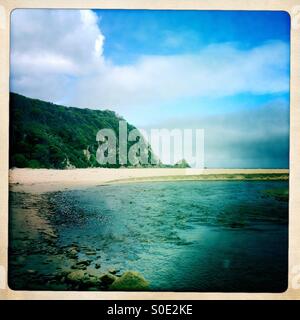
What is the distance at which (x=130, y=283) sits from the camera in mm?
2842

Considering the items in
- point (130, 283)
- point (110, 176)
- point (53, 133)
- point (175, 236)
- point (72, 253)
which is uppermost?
point (53, 133)

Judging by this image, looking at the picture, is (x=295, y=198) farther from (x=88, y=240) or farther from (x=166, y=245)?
(x=88, y=240)

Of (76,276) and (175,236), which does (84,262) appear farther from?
(175,236)

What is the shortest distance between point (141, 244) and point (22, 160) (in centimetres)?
121

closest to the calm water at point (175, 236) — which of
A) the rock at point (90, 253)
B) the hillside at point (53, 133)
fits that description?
the rock at point (90, 253)

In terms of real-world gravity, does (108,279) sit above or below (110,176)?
below

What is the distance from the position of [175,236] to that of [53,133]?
53.4 inches

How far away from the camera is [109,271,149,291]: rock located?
284 centimetres

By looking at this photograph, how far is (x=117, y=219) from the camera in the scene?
2916 mm

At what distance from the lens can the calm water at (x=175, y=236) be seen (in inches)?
112

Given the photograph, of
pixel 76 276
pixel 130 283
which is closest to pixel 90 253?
pixel 76 276

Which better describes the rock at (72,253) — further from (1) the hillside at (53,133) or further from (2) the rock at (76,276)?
(1) the hillside at (53,133)

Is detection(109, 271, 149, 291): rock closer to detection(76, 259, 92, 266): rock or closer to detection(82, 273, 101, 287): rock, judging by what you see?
detection(82, 273, 101, 287): rock

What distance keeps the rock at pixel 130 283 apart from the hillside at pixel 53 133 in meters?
0.92
